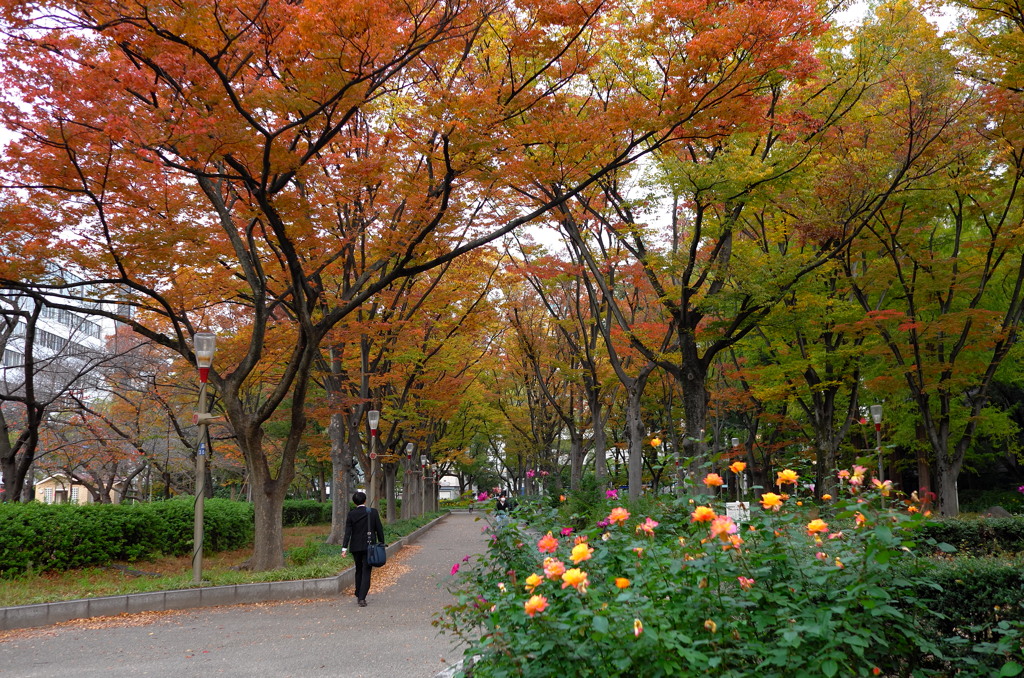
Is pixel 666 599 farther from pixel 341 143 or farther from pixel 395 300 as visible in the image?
pixel 395 300

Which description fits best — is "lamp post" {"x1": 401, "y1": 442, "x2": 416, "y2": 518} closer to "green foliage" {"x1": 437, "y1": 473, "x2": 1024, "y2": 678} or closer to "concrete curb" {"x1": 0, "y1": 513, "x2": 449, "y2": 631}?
"concrete curb" {"x1": 0, "y1": 513, "x2": 449, "y2": 631}

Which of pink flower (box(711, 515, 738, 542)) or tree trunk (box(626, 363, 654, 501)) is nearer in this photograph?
pink flower (box(711, 515, 738, 542))

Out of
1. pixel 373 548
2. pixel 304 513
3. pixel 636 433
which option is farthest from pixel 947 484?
pixel 304 513

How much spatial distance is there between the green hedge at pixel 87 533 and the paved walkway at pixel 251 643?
3.72 metres

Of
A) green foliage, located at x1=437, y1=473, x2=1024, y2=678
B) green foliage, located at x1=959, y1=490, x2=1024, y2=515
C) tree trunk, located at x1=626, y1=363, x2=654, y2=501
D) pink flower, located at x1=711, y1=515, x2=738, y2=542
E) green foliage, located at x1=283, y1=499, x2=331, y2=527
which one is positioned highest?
tree trunk, located at x1=626, y1=363, x2=654, y2=501

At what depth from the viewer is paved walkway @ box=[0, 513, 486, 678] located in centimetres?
626

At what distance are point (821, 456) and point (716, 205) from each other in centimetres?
811

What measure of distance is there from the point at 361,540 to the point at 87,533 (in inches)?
219

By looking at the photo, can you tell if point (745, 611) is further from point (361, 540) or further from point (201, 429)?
point (201, 429)

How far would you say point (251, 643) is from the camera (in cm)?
736

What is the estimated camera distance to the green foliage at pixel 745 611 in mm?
2922

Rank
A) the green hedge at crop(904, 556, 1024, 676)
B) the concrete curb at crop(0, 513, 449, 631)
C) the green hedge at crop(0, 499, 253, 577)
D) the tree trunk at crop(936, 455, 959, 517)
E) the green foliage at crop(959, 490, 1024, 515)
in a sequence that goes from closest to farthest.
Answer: the green hedge at crop(904, 556, 1024, 676) < the concrete curb at crop(0, 513, 449, 631) < the green hedge at crop(0, 499, 253, 577) < the tree trunk at crop(936, 455, 959, 517) < the green foliage at crop(959, 490, 1024, 515)

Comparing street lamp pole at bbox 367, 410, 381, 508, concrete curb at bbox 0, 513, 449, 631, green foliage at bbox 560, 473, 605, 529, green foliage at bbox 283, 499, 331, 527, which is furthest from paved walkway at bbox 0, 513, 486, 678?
green foliage at bbox 283, 499, 331, 527

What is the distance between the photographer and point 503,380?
107 ft
